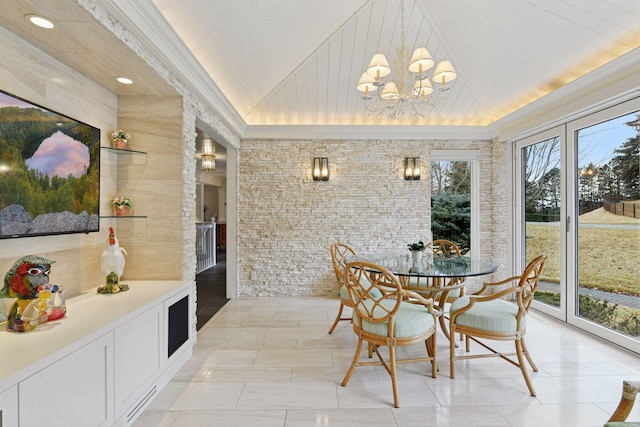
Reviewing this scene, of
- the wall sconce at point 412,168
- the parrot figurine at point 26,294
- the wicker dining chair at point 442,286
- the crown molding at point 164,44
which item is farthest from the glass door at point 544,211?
the parrot figurine at point 26,294

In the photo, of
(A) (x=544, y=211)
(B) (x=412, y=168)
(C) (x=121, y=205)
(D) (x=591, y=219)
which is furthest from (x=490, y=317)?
→ (C) (x=121, y=205)

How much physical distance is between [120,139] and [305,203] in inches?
107

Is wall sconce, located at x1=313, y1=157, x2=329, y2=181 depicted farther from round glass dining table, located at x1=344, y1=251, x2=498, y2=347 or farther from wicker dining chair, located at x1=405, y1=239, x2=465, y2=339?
wicker dining chair, located at x1=405, y1=239, x2=465, y2=339

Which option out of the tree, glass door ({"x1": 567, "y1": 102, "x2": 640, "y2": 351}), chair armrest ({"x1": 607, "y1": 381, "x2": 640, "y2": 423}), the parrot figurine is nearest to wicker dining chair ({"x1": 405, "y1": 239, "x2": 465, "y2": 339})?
chair armrest ({"x1": 607, "y1": 381, "x2": 640, "y2": 423})

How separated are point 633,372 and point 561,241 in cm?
158

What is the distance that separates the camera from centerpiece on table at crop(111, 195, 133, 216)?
8.84 feet

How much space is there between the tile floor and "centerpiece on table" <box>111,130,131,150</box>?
2032 millimetres

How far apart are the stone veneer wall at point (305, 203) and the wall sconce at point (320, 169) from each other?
A: 85 mm

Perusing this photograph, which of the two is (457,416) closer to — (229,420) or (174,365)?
(229,420)

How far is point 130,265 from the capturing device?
2.83 metres

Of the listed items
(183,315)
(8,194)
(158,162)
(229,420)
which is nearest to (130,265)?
(183,315)

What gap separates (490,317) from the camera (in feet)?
7.72

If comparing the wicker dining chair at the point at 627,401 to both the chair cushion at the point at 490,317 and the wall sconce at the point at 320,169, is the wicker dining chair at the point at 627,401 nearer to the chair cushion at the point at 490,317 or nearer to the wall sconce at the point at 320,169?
the chair cushion at the point at 490,317

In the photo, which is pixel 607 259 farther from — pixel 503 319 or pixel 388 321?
pixel 388 321
